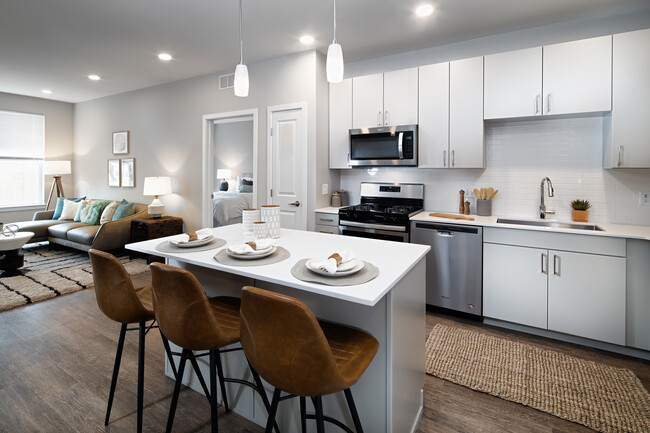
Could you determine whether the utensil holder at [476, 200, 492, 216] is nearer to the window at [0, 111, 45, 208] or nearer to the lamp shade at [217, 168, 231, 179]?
the lamp shade at [217, 168, 231, 179]

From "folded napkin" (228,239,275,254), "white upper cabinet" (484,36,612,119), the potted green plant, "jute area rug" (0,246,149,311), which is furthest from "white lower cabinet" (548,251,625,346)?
"jute area rug" (0,246,149,311)

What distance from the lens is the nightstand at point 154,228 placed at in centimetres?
507

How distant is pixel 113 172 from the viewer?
21.0 ft

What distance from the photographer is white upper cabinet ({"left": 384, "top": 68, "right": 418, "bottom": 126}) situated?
3.56 m

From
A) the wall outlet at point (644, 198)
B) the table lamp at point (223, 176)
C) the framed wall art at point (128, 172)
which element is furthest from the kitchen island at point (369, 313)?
the framed wall art at point (128, 172)

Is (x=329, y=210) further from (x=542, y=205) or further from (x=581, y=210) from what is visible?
(x=581, y=210)

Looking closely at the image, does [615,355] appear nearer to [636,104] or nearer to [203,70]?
[636,104]

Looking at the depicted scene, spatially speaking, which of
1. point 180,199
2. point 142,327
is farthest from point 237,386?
point 180,199

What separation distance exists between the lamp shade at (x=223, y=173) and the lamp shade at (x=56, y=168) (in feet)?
11.8

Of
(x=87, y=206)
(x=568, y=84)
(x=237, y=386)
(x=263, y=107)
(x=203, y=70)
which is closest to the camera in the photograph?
(x=237, y=386)

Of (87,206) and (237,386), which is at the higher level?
(87,206)

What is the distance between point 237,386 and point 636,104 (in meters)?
3.50

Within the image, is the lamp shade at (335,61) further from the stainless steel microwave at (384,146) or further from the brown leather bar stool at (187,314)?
the stainless steel microwave at (384,146)

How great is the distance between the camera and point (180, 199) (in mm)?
5371
